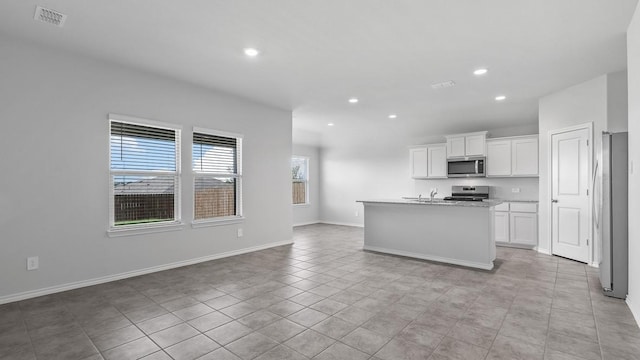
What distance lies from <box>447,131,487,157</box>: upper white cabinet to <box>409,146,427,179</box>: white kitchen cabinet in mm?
A: 606

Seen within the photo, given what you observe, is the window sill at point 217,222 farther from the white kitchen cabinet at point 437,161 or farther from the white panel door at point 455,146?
the white panel door at point 455,146

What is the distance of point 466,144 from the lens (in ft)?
22.1

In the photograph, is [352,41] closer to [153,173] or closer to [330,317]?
[330,317]

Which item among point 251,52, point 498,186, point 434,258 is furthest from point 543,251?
point 251,52

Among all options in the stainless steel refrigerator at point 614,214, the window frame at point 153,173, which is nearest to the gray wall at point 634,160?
the stainless steel refrigerator at point 614,214

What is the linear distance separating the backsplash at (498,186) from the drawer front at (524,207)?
611mm

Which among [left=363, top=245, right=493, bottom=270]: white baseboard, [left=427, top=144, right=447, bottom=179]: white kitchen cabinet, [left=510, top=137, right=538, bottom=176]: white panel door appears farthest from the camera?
[left=427, top=144, right=447, bottom=179]: white kitchen cabinet

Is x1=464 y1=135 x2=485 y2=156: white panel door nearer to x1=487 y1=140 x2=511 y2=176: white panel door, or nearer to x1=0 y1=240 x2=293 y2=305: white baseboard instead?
x1=487 y1=140 x2=511 y2=176: white panel door

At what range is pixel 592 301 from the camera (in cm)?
316

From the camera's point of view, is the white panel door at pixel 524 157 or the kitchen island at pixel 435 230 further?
the white panel door at pixel 524 157

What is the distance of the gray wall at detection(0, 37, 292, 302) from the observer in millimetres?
3197

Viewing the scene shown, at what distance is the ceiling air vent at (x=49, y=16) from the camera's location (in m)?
2.71

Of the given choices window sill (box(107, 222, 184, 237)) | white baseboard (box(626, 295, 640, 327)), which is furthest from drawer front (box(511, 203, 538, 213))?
window sill (box(107, 222, 184, 237))

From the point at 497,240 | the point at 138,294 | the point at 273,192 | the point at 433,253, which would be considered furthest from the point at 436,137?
the point at 138,294
